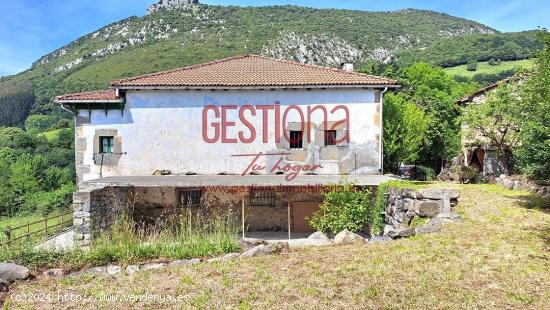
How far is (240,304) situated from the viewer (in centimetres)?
490

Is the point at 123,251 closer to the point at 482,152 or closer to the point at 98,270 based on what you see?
the point at 98,270

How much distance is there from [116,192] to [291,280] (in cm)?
925

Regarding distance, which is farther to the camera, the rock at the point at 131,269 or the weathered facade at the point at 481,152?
the weathered facade at the point at 481,152

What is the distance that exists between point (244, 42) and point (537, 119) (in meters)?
78.2

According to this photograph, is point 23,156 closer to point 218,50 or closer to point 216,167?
point 218,50

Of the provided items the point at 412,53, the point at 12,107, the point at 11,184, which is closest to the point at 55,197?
the point at 11,184

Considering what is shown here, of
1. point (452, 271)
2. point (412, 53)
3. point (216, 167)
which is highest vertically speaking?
point (412, 53)

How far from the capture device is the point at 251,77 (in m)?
16.0

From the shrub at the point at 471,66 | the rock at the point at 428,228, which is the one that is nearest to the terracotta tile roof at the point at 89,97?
the rock at the point at 428,228

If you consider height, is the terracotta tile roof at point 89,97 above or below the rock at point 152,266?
above

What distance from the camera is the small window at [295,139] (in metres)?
15.5

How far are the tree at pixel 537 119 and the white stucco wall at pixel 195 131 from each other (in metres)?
4.95

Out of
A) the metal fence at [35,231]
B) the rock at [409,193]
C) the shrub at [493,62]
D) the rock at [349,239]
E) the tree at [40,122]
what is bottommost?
the metal fence at [35,231]

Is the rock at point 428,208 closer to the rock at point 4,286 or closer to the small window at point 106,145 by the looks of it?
the rock at point 4,286
